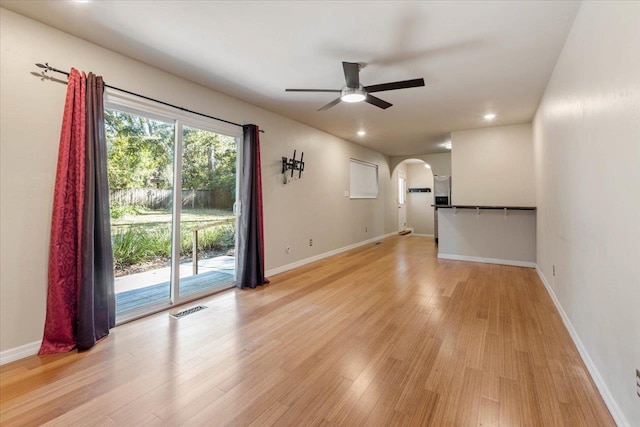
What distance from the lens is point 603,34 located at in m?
1.71

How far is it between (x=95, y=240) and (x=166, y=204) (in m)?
0.88

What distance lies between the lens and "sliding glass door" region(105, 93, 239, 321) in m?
2.94

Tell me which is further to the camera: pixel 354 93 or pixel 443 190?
pixel 443 190

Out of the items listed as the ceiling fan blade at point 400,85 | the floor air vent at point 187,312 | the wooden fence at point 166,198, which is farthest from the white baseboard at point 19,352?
the ceiling fan blade at point 400,85

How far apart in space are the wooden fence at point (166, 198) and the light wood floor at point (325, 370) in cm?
120

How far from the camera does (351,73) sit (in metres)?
2.79

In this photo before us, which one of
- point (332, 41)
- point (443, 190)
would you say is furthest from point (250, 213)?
point (443, 190)

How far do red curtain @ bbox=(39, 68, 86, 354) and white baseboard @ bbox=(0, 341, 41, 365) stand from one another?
A: 8 centimetres

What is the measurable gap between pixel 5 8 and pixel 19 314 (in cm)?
229

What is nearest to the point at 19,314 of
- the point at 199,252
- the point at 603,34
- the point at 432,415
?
the point at 199,252

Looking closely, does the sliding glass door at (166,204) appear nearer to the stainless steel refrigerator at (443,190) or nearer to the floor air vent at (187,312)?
the floor air vent at (187,312)

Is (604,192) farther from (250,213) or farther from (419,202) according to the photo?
(419,202)

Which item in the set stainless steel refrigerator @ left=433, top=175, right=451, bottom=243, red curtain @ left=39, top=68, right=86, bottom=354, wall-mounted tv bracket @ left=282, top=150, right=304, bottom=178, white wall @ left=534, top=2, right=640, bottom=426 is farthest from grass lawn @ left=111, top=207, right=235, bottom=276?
stainless steel refrigerator @ left=433, top=175, right=451, bottom=243

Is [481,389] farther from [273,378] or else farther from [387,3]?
[387,3]
